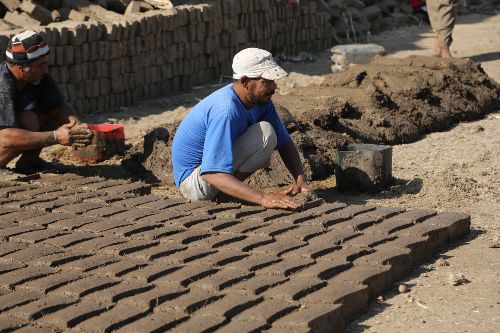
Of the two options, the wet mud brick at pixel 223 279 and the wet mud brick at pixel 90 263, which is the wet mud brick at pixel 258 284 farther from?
the wet mud brick at pixel 90 263

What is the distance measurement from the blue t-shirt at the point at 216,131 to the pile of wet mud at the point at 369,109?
1093mm

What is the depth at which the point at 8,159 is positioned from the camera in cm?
683

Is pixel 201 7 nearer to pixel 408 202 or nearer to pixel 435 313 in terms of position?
pixel 408 202

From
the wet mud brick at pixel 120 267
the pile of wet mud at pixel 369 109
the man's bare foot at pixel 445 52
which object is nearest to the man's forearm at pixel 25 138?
the pile of wet mud at pixel 369 109

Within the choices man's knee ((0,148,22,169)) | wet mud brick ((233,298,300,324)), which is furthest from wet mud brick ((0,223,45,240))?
wet mud brick ((233,298,300,324))

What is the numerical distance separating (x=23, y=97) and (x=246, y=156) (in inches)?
76.7

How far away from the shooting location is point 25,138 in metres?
6.62

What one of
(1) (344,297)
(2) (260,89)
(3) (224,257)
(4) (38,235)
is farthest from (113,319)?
(2) (260,89)

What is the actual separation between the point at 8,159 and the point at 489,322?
3868 mm

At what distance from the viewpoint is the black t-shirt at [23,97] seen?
664cm

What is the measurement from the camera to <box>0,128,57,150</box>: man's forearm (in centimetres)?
661

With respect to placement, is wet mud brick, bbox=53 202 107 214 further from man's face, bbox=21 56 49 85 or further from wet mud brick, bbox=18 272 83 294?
man's face, bbox=21 56 49 85

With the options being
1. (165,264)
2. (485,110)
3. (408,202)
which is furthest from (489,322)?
(485,110)

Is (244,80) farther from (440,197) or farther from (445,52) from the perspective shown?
(445,52)
